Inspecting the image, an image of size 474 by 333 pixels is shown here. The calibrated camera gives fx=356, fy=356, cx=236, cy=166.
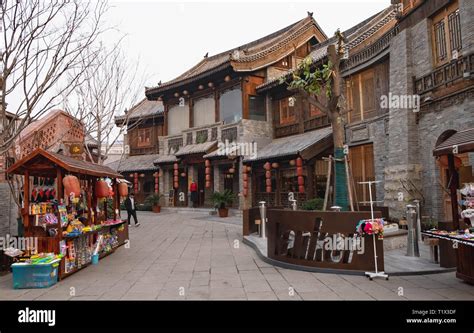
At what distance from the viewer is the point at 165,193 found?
23.5m

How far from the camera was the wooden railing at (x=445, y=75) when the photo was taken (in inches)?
347

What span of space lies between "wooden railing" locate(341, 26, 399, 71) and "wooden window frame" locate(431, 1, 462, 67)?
167cm

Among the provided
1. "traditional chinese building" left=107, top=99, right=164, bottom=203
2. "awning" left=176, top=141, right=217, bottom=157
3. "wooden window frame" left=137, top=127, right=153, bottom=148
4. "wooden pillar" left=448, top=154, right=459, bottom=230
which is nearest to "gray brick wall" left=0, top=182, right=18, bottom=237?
"wooden pillar" left=448, top=154, right=459, bottom=230

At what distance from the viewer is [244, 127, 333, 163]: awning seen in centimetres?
1505

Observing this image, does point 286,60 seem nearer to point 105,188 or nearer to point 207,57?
point 207,57

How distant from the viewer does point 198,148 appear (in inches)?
810

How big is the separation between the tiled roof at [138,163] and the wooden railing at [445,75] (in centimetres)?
1722

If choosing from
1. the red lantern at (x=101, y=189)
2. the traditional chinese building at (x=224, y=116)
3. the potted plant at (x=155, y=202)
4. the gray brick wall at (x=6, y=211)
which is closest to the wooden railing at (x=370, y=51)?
the traditional chinese building at (x=224, y=116)

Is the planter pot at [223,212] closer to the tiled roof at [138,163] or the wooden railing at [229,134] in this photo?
the wooden railing at [229,134]

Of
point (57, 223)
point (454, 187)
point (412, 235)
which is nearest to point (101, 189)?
point (57, 223)

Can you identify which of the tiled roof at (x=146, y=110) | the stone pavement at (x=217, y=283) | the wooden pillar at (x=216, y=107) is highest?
the tiled roof at (x=146, y=110)

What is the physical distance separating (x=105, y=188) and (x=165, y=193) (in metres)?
14.1

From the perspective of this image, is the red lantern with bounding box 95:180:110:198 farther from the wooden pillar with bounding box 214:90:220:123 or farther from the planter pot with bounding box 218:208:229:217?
the wooden pillar with bounding box 214:90:220:123

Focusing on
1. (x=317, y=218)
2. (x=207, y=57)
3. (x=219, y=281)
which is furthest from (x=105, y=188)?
(x=207, y=57)
